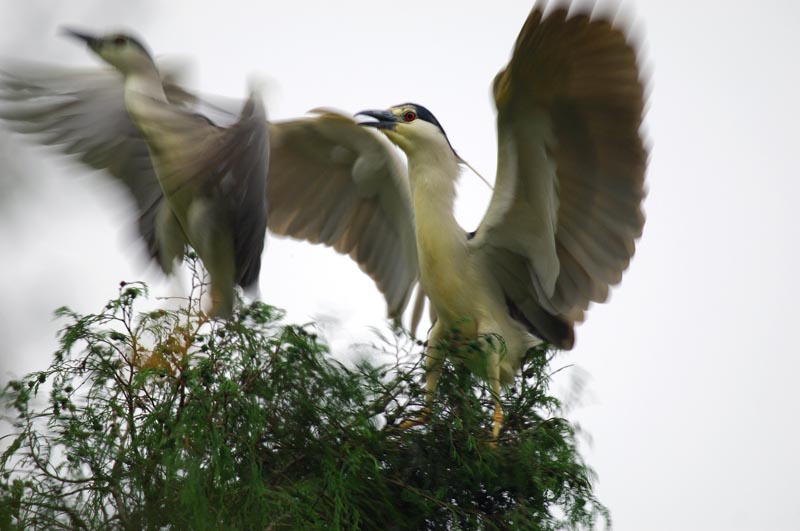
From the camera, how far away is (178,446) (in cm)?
246

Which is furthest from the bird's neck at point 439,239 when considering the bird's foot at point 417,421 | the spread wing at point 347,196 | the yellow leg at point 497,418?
the bird's foot at point 417,421

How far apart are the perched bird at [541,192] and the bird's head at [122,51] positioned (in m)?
1.16

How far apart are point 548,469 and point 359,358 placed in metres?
0.70

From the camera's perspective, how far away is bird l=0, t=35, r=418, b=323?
14.5 ft

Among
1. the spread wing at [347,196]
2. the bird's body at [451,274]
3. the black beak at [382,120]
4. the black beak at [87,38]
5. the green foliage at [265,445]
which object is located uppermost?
the black beak at [87,38]

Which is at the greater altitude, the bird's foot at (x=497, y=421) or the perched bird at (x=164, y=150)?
the perched bird at (x=164, y=150)

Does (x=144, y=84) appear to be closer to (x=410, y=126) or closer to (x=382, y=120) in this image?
(x=382, y=120)

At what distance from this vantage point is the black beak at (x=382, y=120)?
4531 mm

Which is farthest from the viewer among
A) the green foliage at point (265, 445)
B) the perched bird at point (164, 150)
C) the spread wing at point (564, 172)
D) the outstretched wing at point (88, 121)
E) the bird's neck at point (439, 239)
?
the outstretched wing at point (88, 121)

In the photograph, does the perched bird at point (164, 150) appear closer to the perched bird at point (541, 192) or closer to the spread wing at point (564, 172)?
the perched bird at point (541, 192)

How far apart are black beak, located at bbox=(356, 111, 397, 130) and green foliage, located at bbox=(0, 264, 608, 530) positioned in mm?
1587

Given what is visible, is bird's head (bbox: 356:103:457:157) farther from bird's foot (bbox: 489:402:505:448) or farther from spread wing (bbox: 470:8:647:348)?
bird's foot (bbox: 489:402:505:448)

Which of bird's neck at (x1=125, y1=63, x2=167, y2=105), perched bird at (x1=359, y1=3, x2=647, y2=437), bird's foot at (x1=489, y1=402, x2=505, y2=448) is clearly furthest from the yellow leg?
bird's neck at (x1=125, y1=63, x2=167, y2=105)

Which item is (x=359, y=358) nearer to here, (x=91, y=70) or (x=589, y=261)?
(x=589, y=261)
